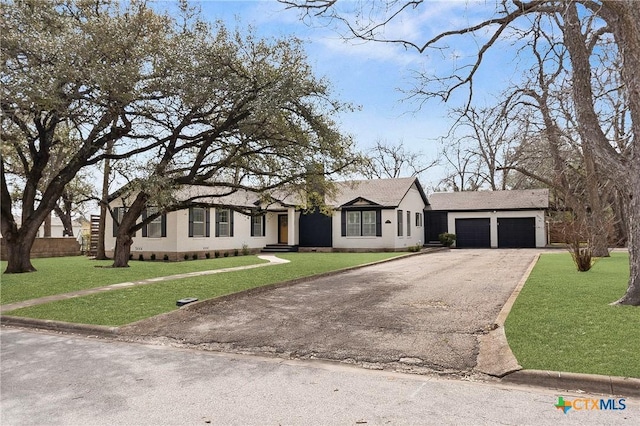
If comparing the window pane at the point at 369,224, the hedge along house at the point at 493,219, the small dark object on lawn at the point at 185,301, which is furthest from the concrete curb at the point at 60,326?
the hedge along house at the point at 493,219

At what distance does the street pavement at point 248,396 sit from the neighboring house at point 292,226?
56.9 feet

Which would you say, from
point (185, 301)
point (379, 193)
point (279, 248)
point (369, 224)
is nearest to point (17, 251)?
point (185, 301)

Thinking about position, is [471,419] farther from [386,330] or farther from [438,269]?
[438,269]

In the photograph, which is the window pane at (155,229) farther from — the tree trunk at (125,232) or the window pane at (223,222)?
the tree trunk at (125,232)

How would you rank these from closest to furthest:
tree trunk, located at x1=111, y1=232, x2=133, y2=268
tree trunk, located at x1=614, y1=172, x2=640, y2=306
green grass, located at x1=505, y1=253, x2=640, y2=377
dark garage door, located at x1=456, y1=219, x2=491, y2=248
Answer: green grass, located at x1=505, y1=253, x2=640, y2=377
tree trunk, located at x1=614, y1=172, x2=640, y2=306
tree trunk, located at x1=111, y1=232, x2=133, y2=268
dark garage door, located at x1=456, y1=219, x2=491, y2=248

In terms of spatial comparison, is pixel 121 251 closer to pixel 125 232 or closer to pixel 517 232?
pixel 125 232

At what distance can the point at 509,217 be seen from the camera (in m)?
31.6

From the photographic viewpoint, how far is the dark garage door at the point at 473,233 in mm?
32375

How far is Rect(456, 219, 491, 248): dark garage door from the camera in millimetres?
32375

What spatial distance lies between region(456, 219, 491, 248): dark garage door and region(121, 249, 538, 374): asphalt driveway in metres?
21.4

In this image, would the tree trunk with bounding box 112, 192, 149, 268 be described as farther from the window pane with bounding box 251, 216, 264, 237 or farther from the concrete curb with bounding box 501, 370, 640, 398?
the concrete curb with bounding box 501, 370, 640, 398

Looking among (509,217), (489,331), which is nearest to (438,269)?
(489,331)

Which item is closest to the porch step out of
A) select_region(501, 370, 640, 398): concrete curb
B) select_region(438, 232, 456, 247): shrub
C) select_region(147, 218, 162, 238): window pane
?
select_region(147, 218, 162, 238): window pane

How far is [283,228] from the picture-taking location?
30.9 meters
